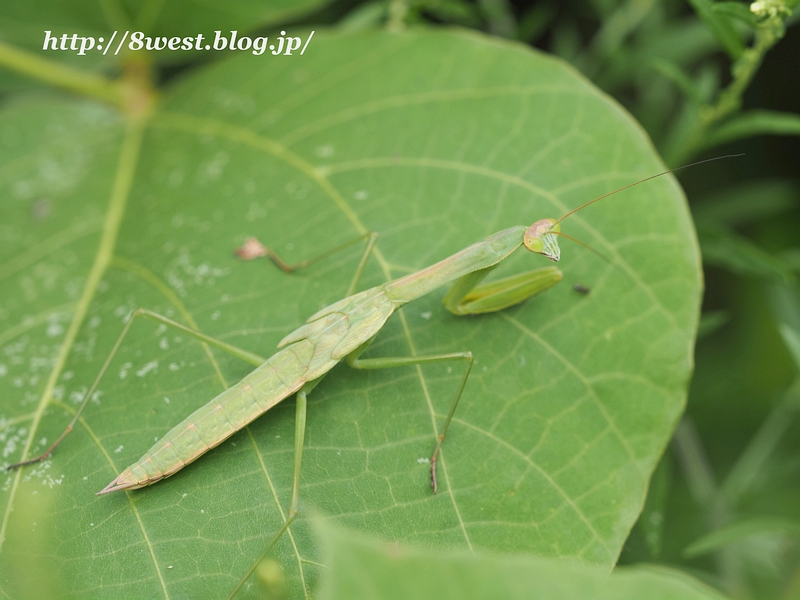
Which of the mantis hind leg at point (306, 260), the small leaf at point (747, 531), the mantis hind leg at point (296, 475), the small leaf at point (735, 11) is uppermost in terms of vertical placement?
the small leaf at point (735, 11)

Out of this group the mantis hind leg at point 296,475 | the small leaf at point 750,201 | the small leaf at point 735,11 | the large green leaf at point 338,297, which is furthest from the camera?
the small leaf at point 750,201

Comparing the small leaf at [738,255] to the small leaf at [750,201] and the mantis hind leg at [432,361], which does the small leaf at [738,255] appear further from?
the mantis hind leg at [432,361]

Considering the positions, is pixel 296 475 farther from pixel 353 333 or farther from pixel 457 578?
pixel 457 578

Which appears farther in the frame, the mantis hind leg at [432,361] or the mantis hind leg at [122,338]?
the mantis hind leg at [122,338]

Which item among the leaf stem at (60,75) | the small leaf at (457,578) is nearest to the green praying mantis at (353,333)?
the small leaf at (457,578)

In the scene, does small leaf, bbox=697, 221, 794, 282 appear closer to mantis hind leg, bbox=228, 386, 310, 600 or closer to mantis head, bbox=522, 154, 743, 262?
mantis head, bbox=522, 154, 743, 262

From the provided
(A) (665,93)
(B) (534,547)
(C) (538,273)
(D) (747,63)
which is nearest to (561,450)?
(B) (534,547)

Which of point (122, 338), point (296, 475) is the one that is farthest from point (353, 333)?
point (122, 338)

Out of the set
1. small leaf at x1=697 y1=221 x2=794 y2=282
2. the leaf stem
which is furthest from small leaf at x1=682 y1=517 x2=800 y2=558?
the leaf stem
